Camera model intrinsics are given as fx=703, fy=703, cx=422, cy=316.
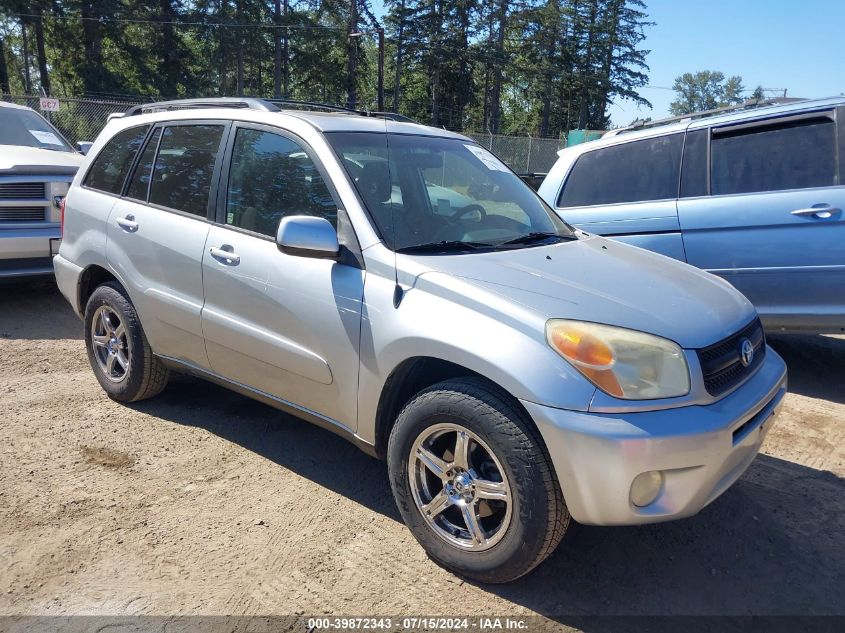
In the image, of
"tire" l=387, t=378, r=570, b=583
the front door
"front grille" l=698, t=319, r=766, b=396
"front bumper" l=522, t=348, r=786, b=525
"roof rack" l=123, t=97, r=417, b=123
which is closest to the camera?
"front bumper" l=522, t=348, r=786, b=525

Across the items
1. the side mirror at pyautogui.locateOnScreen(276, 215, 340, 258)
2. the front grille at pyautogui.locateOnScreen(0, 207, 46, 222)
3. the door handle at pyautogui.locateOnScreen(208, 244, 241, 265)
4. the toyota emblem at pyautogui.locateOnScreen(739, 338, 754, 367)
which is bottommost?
the toyota emblem at pyautogui.locateOnScreen(739, 338, 754, 367)

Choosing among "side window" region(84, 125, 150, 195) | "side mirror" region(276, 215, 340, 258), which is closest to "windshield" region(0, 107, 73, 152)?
"side window" region(84, 125, 150, 195)

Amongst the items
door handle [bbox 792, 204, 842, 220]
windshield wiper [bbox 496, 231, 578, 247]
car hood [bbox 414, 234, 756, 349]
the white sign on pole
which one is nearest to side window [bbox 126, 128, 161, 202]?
car hood [bbox 414, 234, 756, 349]

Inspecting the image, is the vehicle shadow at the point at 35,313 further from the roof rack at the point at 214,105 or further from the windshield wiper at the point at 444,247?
the windshield wiper at the point at 444,247

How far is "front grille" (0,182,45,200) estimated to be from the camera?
6496 millimetres

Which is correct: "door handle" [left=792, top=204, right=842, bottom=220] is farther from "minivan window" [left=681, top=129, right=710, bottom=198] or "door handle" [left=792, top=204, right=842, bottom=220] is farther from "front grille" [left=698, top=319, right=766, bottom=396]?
"front grille" [left=698, top=319, right=766, bottom=396]

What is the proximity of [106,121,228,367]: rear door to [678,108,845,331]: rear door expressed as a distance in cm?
346

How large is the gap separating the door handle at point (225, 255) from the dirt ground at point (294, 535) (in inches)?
43.4

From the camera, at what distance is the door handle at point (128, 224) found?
4.11 meters

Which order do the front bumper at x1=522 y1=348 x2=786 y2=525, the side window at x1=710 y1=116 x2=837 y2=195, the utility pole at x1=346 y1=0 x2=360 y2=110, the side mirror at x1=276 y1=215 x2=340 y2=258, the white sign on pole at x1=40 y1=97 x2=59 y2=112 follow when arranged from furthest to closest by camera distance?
the utility pole at x1=346 y1=0 x2=360 y2=110 < the white sign on pole at x1=40 y1=97 x2=59 y2=112 < the side window at x1=710 y1=116 x2=837 y2=195 < the side mirror at x1=276 y1=215 x2=340 y2=258 < the front bumper at x1=522 y1=348 x2=786 y2=525

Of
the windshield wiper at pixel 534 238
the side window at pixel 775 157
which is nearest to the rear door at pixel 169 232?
the windshield wiper at pixel 534 238

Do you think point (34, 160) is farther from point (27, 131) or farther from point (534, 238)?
point (534, 238)

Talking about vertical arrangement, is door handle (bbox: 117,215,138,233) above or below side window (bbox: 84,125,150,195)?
below

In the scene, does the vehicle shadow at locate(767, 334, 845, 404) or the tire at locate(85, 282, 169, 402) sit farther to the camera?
the vehicle shadow at locate(767, 334, 845, 404)
